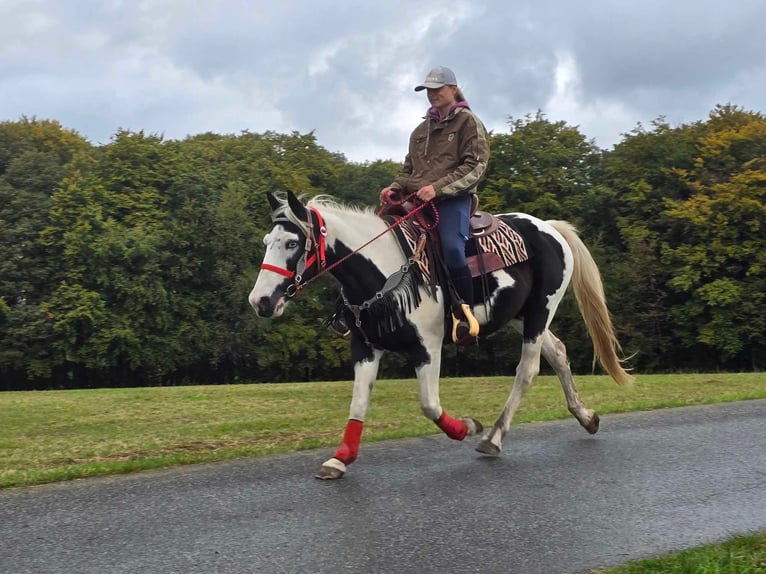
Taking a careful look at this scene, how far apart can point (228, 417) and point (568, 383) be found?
471 centimetres

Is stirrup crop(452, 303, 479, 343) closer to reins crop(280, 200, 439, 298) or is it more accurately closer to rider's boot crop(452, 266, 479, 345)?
rider's boot crop(452, 266, 479, 345)

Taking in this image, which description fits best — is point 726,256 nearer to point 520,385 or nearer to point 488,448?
point 520,385

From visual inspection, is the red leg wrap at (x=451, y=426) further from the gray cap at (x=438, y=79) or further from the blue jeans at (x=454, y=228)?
the gray cap at (x=438, y=79)

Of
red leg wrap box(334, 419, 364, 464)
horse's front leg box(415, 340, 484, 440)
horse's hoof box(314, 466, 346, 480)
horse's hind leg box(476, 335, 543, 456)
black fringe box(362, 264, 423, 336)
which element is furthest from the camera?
horse's hind leg box(476, 335, 543, 456)

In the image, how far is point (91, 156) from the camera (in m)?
49.5

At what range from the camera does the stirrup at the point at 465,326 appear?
6.72m

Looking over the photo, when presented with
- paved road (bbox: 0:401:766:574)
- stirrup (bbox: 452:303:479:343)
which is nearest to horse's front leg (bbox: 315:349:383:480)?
paved road (bbox: 0:401:766:574)

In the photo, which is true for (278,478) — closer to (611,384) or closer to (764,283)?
(611,384)

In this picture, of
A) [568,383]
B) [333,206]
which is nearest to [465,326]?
[333,206]

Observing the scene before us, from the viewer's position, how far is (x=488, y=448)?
7121mm

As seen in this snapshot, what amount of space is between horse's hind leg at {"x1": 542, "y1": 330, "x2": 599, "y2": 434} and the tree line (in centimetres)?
3108

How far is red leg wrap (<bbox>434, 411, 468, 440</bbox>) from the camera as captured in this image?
271 inches

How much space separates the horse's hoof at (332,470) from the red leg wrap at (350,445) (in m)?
0.07

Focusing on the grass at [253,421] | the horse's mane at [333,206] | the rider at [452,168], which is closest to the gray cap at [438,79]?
the rider at [452,168]
